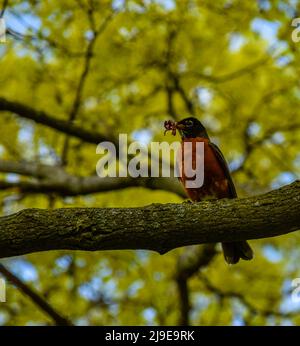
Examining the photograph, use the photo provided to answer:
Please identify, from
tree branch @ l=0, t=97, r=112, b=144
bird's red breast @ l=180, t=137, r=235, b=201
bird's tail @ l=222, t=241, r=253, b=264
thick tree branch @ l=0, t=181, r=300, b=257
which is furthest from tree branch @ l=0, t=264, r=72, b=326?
tree branch @ l=0, t=97, r=112, b=144

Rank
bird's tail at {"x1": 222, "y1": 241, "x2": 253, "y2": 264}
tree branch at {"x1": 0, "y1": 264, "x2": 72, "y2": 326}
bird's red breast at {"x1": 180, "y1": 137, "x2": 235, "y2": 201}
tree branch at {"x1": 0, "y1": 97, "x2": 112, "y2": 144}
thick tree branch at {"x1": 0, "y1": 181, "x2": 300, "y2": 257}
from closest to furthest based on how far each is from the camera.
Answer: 1. thick tree branch at {"x1": 0, "y1": 181, "x2": 300, "y2": 257}
2. tree branch at {"x1": 0, "y1": 264, "x2": 72, "y2": 326}
3. bird's tail at {"x1": 222, "y1": 241, "x2": 253, "y2": 264}
4. bird's red breast at {"x1": 180, "y1": 137, "x2": 235, "y2": 201}
5. tree branch at {"x1": 0, "y1": 97, "x2": 112, "y2": 144}

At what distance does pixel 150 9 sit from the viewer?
24.3ft

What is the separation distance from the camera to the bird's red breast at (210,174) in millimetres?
6416

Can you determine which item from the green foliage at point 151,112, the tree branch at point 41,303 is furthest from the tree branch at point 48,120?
the tree branch at point 41,303

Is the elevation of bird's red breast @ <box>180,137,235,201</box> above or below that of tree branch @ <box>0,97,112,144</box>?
below

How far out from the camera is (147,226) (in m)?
4.24

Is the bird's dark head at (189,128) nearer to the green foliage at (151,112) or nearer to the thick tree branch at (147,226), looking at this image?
the green foliage at (151,112)

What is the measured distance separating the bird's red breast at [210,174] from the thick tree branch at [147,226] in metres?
2.04

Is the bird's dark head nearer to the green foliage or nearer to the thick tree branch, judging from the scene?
the green foliage

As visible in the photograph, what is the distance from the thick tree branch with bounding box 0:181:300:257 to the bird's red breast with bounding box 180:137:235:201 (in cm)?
204

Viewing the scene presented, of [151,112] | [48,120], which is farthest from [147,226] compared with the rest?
[151,112]

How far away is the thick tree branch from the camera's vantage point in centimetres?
422

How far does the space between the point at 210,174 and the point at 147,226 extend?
7.57 ft

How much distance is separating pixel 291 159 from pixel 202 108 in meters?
1.54
